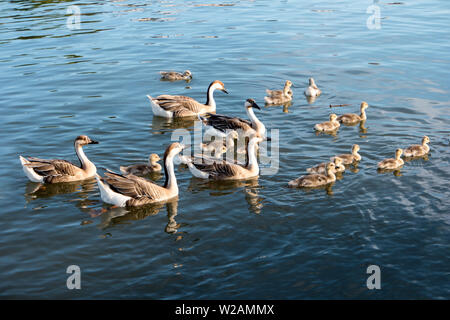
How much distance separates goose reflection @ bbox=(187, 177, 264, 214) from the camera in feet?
48.2

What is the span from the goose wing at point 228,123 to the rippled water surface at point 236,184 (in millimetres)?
1113

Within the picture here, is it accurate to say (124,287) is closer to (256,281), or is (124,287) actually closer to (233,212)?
(256,281)

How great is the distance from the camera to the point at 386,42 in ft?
99.3

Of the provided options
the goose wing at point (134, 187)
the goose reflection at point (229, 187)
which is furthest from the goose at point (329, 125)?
the goose wing at point (134, 187)

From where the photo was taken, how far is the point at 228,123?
19.2 meters

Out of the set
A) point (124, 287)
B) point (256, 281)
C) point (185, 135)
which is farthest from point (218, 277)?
point (185, 135)

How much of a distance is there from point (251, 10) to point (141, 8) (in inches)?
332

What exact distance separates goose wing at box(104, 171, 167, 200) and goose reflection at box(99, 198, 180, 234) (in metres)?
0.31

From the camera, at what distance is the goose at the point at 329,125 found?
1852 cm

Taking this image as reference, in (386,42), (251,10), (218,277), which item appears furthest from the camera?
(251,10)

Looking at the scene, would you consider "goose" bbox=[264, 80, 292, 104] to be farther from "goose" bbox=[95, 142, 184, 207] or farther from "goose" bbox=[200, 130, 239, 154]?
"goose" bbox=[95, 142, 184, 207]

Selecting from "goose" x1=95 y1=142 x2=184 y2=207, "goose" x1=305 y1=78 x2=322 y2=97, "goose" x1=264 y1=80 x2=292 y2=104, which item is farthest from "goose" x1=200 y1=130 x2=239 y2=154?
"goose" x1=305 y1=78 x2=322 y2=97

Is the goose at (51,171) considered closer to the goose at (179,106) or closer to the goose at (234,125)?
the goose at (234,125)
